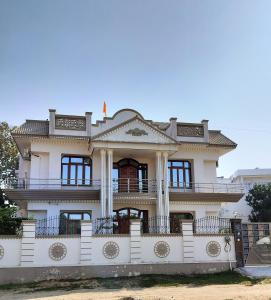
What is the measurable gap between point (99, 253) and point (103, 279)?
3.41 ft

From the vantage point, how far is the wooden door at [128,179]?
22516 millimetres

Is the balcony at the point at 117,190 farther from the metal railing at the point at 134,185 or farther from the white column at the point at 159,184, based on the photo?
the white column at the point at 159,184

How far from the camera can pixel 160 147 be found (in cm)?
2161

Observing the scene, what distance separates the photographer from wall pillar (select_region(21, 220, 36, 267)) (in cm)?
1517

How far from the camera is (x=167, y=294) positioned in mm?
12414

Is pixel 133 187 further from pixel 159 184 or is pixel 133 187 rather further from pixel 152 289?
pixel 152 289

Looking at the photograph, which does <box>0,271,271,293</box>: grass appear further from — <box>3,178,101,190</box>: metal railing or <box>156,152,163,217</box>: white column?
<box>3,178,101,190</box>: metal railing

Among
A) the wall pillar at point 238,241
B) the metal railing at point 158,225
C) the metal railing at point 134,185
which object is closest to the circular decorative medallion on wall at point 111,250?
the metal railing at point 158,225

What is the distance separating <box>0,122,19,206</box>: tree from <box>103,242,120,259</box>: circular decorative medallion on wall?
18548 mm

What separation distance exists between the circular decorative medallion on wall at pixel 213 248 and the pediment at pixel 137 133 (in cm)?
668

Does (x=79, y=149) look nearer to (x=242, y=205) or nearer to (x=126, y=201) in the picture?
(x=126, y=201)

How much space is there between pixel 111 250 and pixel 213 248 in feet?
13.9

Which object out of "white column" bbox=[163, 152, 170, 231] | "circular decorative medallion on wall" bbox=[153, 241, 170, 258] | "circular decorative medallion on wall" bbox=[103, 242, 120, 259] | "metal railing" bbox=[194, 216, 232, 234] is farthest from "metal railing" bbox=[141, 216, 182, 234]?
"circular decorative medallion on wall" bbox=[103, 242, 120, 259]

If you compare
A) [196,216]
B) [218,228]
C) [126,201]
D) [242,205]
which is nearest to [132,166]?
[126,201]
